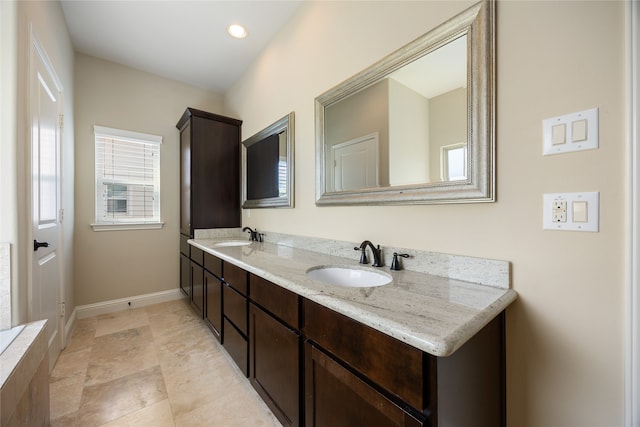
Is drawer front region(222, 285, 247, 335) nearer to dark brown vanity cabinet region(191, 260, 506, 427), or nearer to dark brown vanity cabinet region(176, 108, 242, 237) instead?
dark brown vanity cabinet region(191, 260, 506, 427)

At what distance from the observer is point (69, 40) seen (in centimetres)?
231

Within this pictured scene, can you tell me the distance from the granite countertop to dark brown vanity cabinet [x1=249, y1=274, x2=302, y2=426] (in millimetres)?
115

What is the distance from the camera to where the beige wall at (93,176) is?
102 inches

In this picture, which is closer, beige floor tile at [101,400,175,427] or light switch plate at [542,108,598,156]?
light switch plate at [542,108,598,156]

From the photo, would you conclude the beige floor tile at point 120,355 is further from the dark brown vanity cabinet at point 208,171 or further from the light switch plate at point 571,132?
the light switch plate at point 571,132

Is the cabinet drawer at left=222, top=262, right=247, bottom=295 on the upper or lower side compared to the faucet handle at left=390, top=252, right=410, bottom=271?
lower

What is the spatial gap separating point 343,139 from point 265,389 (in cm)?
153

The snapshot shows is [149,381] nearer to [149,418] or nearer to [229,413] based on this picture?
[149,418]

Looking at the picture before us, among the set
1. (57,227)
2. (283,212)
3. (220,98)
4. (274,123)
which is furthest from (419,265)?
(220,98)

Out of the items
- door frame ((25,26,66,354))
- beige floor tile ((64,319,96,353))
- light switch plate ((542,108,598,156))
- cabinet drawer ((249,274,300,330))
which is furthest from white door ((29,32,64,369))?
light switch plate ((542,108,598,156))

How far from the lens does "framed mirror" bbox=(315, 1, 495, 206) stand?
3.22 ft

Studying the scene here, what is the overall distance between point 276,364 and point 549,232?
1272 millimetres

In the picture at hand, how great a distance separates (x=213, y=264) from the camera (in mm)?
2020

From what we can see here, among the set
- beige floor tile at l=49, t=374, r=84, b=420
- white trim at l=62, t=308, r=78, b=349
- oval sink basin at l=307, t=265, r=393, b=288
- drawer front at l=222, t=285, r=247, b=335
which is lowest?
beige floor tile at l=49, t=374, r=84, b=420
